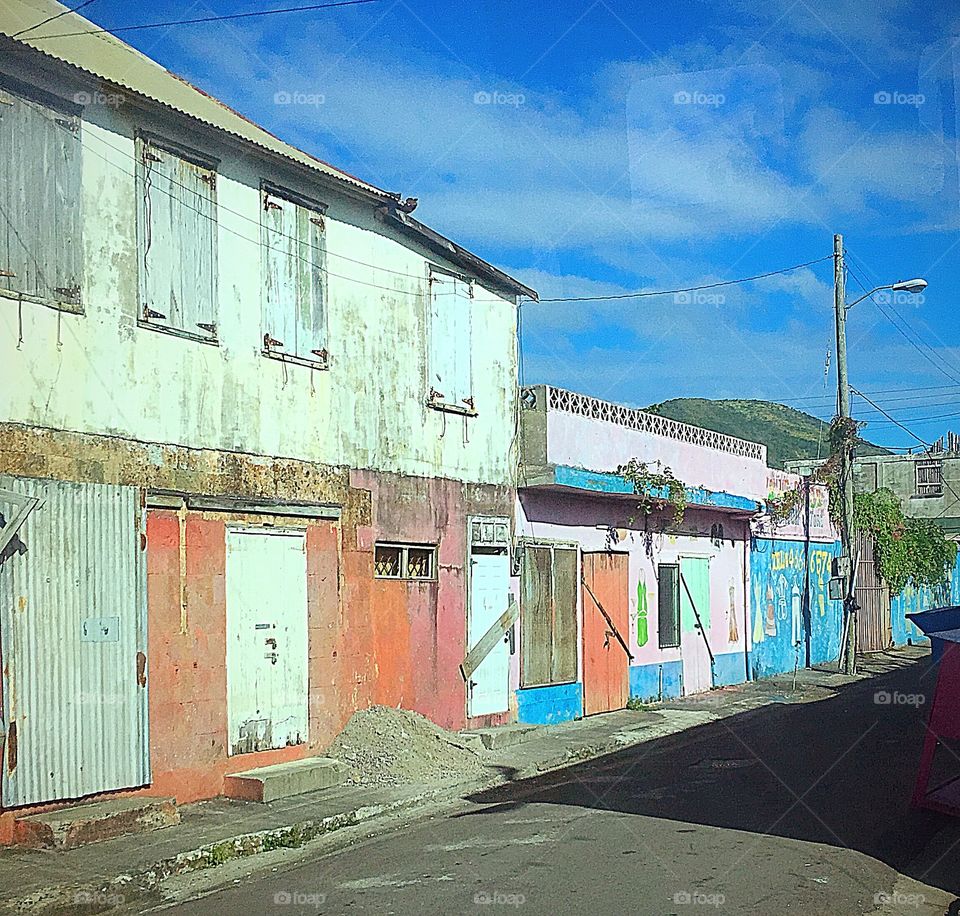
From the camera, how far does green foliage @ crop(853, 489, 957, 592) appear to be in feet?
109

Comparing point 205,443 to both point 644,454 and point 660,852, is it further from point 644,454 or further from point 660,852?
point 644,454

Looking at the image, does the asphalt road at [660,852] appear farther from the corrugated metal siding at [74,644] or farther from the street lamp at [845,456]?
the street lamp at [845,456]

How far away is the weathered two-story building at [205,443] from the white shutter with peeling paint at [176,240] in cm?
3

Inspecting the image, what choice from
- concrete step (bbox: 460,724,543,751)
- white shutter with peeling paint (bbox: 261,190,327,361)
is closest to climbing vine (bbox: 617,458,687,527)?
concrete step (bbox: 460,724,543,751)

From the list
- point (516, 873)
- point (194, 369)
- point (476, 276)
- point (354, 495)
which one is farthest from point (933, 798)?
point (476, 276)

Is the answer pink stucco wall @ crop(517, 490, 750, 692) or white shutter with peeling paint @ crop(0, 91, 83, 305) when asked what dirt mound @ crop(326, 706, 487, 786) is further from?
white shutter with peeling paint @ crop(0, 91, 83, 305)

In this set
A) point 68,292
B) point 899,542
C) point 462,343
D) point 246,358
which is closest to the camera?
point 68,292

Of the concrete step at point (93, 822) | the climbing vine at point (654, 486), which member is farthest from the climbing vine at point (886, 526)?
the concrete step at point (93, 822)

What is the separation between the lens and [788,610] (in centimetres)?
2783

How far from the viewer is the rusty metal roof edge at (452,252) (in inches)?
595

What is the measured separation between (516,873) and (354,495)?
21.0ft

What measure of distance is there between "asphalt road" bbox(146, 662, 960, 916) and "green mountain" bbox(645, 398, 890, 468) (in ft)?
352

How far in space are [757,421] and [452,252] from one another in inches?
4964

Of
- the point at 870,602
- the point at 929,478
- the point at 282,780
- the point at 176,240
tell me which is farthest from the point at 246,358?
the point at 929,478
